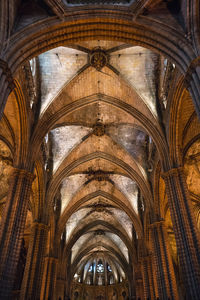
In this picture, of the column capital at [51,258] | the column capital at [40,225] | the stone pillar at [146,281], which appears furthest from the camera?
the column capital at [51,258]

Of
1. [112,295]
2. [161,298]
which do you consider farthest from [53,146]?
[112,295]

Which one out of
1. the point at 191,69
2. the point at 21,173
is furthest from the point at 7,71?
the point at 191,69

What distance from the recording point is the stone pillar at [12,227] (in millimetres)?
8812

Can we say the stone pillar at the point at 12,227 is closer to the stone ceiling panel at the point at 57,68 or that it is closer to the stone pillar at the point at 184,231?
the stone ceiling panel at the point at 57,68

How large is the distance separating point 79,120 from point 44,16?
A: 823 centimetres

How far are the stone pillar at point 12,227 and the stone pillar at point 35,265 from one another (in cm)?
422

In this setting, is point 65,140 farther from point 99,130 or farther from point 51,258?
point 51,258

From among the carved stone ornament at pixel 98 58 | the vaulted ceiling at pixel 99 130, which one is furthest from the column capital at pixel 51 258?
the carved stone ornament at pixel 98 58

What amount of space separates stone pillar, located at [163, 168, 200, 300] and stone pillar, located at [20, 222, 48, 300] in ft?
24.4

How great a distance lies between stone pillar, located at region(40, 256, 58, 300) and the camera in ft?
57.8

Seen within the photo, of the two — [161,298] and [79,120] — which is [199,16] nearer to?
[79,120]

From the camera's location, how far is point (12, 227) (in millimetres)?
9828

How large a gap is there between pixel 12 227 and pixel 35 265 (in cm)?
473

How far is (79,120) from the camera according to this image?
17219 millimetres
